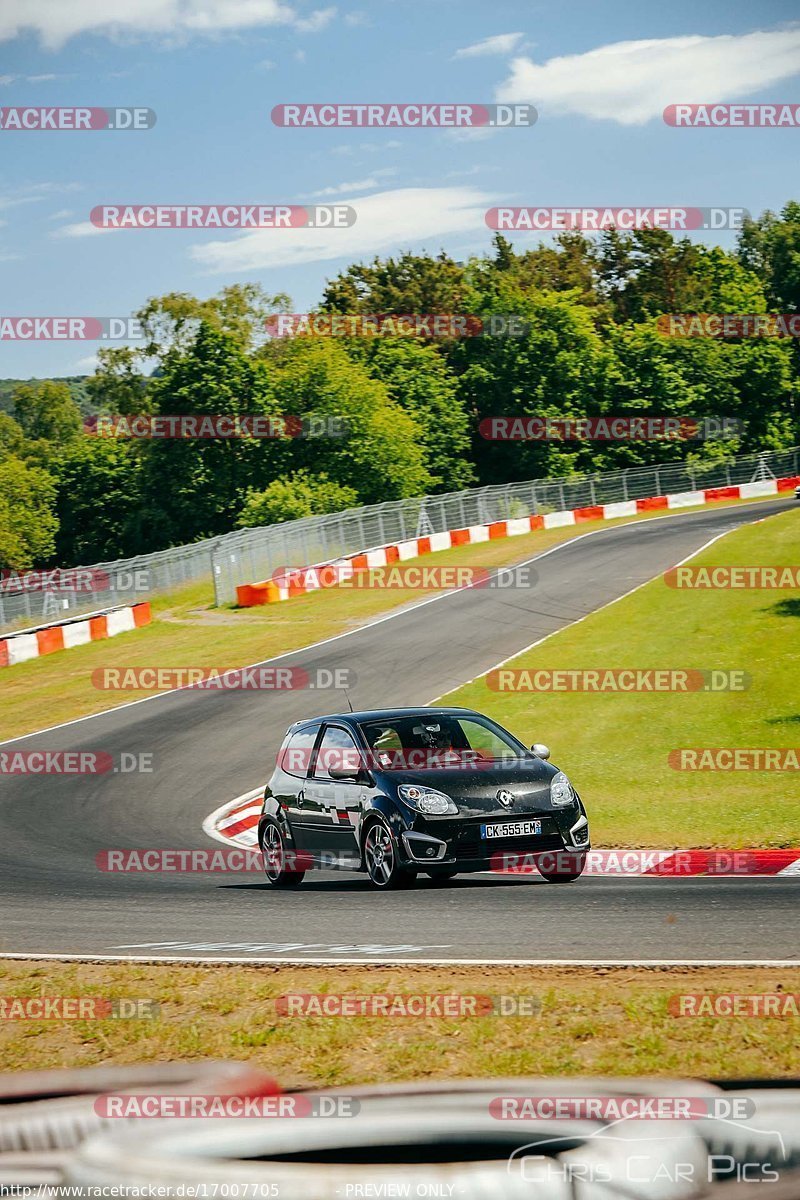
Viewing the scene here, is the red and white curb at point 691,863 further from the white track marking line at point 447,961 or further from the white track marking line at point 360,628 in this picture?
the white track marking line at point 360,628

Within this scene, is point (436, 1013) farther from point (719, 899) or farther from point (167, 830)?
point (167, 830)

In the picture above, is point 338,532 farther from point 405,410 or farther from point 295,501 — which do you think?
point 405,410

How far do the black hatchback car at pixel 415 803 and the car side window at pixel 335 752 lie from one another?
1 centimetres

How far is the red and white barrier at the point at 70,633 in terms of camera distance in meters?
35.1

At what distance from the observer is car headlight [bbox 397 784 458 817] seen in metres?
11.5

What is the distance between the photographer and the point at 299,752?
43.8 ft

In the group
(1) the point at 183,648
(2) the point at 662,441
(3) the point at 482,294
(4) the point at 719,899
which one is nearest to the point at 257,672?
(1) the point at 183,648

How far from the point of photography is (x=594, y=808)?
16.2 m

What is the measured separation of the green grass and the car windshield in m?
2.25

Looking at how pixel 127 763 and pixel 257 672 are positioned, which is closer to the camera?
pixel 127 763

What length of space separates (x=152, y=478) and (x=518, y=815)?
6617 cm
